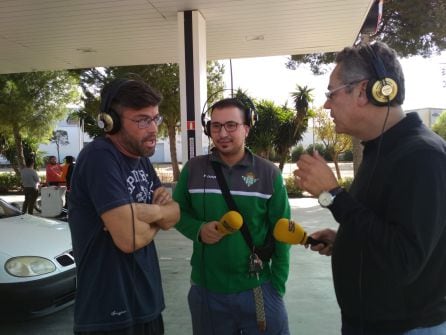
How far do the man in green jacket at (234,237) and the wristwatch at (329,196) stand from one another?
77 centimetres

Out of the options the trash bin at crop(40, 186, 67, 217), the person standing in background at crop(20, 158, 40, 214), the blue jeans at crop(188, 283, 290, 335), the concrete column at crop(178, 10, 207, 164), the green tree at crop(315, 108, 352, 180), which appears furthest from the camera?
the green tree at crop(315, 108, 352, 180)

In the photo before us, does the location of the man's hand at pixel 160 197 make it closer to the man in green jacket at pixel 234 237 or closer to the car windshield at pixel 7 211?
the man in green jacket at pixel 234 237

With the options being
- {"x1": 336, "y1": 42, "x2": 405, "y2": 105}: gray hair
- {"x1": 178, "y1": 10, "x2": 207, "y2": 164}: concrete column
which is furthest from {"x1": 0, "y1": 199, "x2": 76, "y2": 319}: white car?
{"x1": 336, "y1": 42, "x2": 405, "y2": 105}: gray hair

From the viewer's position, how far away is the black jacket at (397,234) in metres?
1.47

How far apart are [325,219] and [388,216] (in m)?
8.76

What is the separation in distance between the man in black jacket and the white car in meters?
3.16

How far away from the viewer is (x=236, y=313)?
2.43 metres

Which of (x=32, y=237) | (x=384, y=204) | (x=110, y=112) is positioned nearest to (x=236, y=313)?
(x=384, y=204)

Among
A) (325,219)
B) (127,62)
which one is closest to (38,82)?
(127,62)

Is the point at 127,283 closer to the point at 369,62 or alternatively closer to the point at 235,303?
the point at 235,303

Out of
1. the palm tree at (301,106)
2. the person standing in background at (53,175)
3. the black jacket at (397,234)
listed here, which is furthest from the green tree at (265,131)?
the black jacket at (397,234)

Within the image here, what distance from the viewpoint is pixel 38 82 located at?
62.0 ft

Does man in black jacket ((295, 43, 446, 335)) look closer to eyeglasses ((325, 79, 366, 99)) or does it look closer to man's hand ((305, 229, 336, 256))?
eyeglasses ((325, 79, 366, 99))

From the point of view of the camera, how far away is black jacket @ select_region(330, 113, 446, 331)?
1.47 meters
